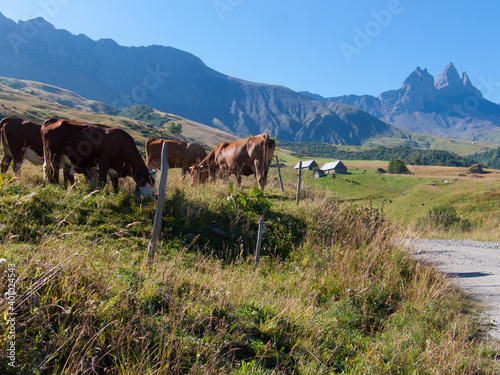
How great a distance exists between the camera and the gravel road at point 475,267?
6086 mm

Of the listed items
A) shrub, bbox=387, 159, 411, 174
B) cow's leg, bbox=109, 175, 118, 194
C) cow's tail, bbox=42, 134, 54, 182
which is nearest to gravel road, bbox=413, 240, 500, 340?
cow's leg, bbox=109, 175, 118, 194

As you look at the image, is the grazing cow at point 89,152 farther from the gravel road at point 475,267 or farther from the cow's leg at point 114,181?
the gravel road at point 475,267

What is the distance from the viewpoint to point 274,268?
7.02 meters

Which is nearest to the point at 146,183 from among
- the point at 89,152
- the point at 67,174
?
the point at 89,152

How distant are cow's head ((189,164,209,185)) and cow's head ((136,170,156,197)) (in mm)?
5118

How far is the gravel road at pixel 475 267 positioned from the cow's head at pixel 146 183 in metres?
6.92

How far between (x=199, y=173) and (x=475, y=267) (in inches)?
430

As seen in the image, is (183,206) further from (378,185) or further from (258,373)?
(378,185)

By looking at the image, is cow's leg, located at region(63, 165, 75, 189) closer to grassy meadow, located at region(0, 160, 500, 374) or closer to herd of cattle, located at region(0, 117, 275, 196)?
herd of cattle, located at region(0, 117, 275, 196)

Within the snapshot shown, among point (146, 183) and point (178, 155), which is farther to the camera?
point (178, 155)

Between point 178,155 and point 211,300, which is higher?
point 178,155

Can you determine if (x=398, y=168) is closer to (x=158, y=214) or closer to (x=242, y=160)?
(x=242, y=160)

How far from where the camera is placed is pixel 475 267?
863 cm

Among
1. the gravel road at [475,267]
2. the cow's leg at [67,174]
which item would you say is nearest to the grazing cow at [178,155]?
the cow's leg at [67,174]
